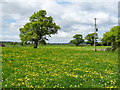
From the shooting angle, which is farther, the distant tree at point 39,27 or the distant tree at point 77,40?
the distant tree at point 77,40

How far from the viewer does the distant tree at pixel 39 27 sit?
55.9 meters

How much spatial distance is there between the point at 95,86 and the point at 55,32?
50180 mm

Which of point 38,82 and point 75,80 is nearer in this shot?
point 38,82

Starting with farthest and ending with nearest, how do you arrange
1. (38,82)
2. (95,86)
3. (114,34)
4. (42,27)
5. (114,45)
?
(114,34), (42,27), (114,45), (38,82), (95,86)

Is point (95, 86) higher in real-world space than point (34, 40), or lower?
lower

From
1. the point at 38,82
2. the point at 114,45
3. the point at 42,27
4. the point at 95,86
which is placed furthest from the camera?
the point at 42,27

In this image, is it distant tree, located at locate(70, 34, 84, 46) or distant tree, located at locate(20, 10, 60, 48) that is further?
distant tree, located at locate(70, 34, 84, 46)

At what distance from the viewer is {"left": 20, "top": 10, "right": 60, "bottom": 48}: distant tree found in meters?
55.9

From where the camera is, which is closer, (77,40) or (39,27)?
(39,27)

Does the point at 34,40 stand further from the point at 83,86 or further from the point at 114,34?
the point at 83,86

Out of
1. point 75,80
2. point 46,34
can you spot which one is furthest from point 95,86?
point 46,34

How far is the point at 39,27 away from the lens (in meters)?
56.7

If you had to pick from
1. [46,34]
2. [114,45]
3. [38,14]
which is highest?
[38,14]

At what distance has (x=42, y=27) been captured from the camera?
5712 cm
